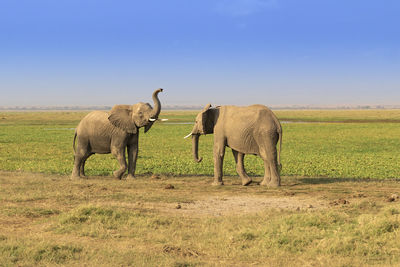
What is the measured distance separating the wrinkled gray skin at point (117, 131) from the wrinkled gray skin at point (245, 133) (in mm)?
1906

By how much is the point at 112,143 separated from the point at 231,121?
14.0ft

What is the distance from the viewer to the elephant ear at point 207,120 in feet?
48.4

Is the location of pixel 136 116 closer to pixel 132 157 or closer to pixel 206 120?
pixel 132 157

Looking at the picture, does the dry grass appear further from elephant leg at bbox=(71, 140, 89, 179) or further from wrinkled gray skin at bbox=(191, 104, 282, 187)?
elephant leg at bbox=(71, 140, 89, 179)

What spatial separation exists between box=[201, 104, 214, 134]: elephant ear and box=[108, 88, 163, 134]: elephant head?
158 centimetres

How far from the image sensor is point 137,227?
28.4 ft

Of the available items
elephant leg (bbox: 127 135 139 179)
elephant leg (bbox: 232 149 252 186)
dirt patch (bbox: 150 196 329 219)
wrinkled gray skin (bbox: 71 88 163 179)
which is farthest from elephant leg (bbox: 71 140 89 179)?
dirt patch (bbox: 150 196 329 219)

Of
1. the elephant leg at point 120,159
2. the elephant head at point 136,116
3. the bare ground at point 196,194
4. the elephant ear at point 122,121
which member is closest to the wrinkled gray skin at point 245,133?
the bare ground at point 196,194

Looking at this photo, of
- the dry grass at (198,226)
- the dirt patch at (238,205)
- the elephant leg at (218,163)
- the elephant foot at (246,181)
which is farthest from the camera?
the elephant leg at (218,163)

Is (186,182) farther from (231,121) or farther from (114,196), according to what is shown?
(114,196)

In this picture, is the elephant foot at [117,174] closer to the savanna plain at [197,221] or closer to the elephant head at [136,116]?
the savanna plain at [197,221]

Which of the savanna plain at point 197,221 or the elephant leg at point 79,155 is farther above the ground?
the elephant leg at point 79,155

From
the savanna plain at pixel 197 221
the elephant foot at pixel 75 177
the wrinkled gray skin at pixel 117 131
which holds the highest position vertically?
the wrinkled gray skin at pixel 117 131

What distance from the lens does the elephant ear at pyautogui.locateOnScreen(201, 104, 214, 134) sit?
1476 centimetres
